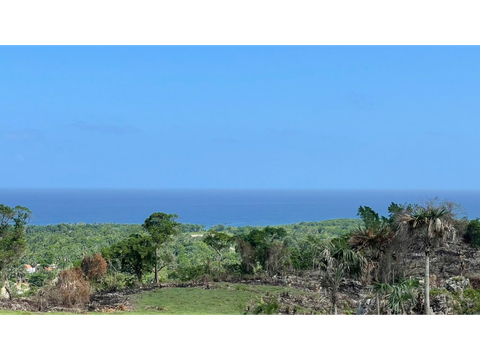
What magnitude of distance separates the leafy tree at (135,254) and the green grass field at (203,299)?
1.74 meters

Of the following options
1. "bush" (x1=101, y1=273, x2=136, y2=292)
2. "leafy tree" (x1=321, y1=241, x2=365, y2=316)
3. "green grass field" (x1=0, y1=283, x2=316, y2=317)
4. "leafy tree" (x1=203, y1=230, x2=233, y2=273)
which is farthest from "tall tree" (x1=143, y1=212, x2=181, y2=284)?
"leafy tree" (x1=321, y1=241, x2=365, y2=316)

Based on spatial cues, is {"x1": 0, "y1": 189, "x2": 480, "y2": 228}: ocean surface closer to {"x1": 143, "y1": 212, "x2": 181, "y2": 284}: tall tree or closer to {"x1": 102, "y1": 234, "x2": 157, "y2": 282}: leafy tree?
{"x1": 143, "y1": 212, "x2": 181, "y2": 284}: tall tree

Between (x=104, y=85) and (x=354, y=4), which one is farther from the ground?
(x=104, y=85)

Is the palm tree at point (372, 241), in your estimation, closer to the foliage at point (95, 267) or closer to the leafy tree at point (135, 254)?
the foliage at point (95, 267)

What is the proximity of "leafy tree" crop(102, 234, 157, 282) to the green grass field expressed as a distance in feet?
5.71

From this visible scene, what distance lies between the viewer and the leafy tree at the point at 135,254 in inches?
401

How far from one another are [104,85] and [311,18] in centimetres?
809

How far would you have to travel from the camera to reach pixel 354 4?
1.73 meters

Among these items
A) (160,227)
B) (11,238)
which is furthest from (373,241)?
(11,238)

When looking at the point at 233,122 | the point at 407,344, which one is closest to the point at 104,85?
the point at 233,122

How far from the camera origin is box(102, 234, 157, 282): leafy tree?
33.4ft

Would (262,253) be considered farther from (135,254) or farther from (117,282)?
(117,282)

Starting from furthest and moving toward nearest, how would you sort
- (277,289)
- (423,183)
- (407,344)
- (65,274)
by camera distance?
(277,289)
(65,274)
(423,183)
(407,344)

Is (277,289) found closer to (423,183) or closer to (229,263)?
(229,263)
